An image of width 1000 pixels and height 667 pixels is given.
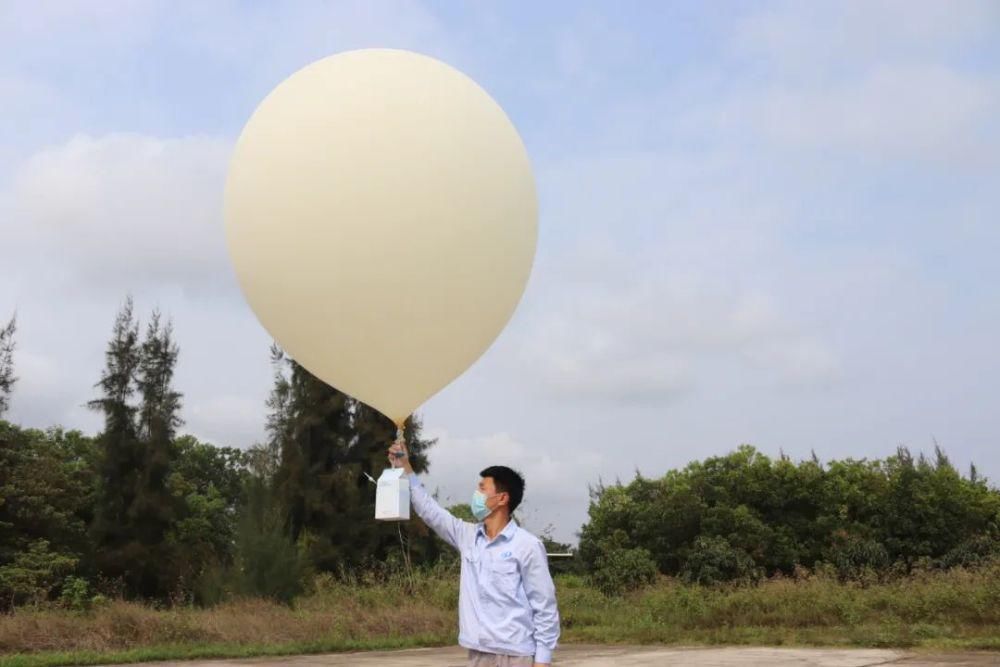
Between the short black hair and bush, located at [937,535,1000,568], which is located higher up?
bush, located at [937,535,1000,568]

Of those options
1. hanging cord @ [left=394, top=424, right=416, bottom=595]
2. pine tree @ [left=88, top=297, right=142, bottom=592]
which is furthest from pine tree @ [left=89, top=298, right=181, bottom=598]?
hanging cord @ [left=394, top=424, right=416, bottom=595]

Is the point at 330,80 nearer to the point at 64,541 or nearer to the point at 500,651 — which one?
the point at 500,651

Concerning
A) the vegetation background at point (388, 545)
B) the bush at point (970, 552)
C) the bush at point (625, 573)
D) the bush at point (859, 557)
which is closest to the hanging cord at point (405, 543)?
the vegetation background at point (388, 545)

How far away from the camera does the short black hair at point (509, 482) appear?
3.96 m

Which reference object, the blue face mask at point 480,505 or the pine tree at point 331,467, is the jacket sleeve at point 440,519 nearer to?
the blue face mask at point 480,505

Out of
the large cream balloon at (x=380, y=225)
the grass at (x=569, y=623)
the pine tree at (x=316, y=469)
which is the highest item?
the pine tree at (x=316, y=469)

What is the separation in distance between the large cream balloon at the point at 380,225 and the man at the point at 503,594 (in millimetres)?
1328

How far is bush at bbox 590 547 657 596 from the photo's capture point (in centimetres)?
2439

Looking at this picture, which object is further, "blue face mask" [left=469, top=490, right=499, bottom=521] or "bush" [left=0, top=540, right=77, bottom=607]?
"bush" [left=0, top=540, right=77, bottom=607]

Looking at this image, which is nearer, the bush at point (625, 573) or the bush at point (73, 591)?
the bush at point (73, 591)

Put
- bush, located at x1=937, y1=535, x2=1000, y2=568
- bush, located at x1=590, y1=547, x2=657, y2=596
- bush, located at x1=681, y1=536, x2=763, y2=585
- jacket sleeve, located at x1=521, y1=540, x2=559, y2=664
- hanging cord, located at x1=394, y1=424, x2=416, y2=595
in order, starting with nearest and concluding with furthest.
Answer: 1. jacket sleeve, located at x1=521, y1=540, x2=559, y2=664
2. hanging cord, located at x1=394, y1=424, x2=416, y2=595
3. bush, located at x1=937, y1=535, x2=1000, y2=568
4. bush, located at x1=590, y1=547, x2=657, y2=596
5. bush, located at x1=681, y1=536, x2=763, y2=585

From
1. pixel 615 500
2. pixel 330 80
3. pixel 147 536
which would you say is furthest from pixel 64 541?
pixel 330 80

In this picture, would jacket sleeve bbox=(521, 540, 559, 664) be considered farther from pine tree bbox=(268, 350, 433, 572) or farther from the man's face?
pine tree bbox=(268, 350, 433, 572)

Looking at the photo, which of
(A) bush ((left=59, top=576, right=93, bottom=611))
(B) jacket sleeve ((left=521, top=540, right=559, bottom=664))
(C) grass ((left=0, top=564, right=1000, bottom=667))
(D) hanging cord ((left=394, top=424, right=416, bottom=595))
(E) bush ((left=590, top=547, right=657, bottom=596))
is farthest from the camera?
(E) bush ((left=590, top=547, right=657, bottom=596))
